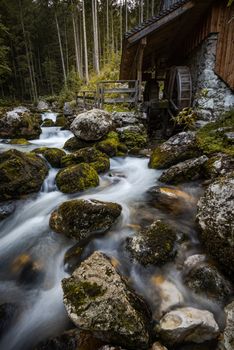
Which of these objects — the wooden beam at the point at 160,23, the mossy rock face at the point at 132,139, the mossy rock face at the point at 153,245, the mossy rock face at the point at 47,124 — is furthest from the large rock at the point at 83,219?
the mossy rock face at the point at 47,124

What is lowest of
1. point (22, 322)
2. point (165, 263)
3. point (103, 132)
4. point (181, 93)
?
point (22, 322)

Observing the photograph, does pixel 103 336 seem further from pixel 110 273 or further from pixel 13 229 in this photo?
pixel 13 229

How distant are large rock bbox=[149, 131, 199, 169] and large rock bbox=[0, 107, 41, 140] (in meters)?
6.17

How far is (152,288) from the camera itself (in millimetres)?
3328

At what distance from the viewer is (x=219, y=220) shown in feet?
11.1

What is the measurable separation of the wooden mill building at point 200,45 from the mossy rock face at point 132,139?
246 cm

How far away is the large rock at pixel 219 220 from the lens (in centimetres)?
323

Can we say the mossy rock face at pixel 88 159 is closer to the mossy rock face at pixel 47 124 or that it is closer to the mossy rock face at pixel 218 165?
the mossy rock face at pixel 218 165

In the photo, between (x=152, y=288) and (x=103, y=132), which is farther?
(x=103, y=132)

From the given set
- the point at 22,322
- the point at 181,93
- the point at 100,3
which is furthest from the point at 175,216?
the point at 100,3

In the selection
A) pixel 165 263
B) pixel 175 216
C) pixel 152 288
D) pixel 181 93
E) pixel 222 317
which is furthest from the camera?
pixel 181 93

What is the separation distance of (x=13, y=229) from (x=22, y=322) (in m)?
2.00

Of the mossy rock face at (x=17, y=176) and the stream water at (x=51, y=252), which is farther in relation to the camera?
the mossy rock face at (x=17, y=176)

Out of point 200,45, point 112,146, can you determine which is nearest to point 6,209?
point 112,146
